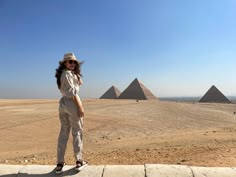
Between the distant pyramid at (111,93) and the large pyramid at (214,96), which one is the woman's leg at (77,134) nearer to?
the large pyramid at (214,96)

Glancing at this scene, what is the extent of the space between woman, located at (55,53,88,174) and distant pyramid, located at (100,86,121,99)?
50197mm

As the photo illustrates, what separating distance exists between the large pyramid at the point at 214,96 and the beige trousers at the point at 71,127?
46.4m

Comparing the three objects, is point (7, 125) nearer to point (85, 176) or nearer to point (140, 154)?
point (140, 154)

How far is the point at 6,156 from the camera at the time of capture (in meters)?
6.65

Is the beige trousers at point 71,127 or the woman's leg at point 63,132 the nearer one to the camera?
the beige trousers at point 71,127

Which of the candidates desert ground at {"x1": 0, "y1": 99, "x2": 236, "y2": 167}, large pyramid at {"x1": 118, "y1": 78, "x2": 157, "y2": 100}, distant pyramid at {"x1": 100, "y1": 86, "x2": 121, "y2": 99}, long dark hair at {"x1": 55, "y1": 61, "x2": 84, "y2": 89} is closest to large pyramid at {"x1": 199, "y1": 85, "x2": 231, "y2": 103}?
large pyramid at {"x1": 118, "y1": 78, "x2": 157, "y2": 100}

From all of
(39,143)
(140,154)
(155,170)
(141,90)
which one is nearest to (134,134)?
(39,143)

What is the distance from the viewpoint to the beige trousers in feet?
11.3

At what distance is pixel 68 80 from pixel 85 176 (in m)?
1.18

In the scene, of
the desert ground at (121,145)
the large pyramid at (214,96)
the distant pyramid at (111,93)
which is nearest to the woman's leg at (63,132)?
the desert ground at (121,145)

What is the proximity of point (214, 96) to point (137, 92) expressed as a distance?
1356 cm

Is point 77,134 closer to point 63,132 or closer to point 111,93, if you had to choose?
point 63,132

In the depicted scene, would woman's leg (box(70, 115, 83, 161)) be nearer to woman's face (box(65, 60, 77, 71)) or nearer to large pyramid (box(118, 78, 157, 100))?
woman's face (box(65, 60, 77, 71))

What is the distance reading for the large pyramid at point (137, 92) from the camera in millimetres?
47562
